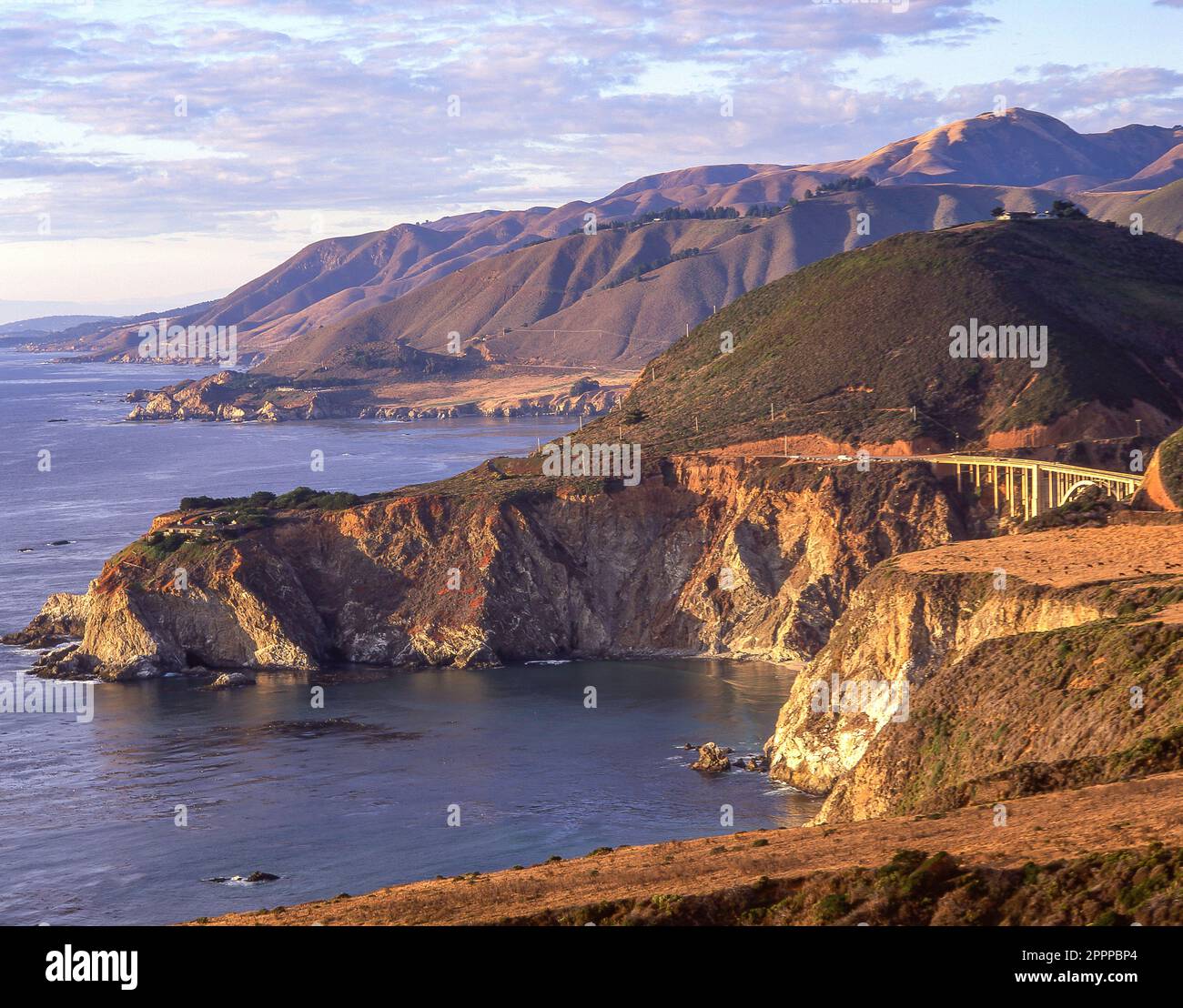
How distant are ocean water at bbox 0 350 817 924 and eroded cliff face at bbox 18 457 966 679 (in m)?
2.75

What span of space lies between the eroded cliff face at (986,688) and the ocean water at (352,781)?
14.8ft

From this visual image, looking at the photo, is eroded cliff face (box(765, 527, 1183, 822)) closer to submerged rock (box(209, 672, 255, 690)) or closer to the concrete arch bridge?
the concrete arch bridge

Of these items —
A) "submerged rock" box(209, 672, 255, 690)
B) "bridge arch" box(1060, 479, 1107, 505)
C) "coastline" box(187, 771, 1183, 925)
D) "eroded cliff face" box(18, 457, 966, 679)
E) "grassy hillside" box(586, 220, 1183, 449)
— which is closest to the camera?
"coastline" box(187, 771, 1183, 925)

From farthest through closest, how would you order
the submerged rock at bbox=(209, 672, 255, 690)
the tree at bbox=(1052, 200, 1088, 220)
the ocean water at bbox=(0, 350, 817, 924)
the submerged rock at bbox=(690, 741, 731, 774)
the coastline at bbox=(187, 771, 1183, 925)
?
the tree at bbox=(1052, 200, 1088, 220) → the submerged rock at bbox=(209, 672, 255, 690) → the submerged rock at bbox=(690, 741, 731, 774) → the ocean water at bbox=(0, 350, 817, 924) → the coastline at bbox=(187, 771, 1183, 925)

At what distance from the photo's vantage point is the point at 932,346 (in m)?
109

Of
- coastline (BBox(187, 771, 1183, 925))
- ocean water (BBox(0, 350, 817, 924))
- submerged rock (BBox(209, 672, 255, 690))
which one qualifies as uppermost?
coastline (BBox(187, 771, 1183, 925))

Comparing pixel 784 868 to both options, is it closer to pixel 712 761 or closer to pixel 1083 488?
pixel 712 761

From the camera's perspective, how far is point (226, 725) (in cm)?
7619

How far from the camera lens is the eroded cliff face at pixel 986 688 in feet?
133

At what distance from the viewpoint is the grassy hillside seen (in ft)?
330

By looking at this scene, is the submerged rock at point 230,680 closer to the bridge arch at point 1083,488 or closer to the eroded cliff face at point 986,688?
the eroded cliff face at point 986,688

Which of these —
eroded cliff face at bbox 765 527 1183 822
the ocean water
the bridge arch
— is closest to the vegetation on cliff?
eroded cliff face at bbox 765 527 1183 822

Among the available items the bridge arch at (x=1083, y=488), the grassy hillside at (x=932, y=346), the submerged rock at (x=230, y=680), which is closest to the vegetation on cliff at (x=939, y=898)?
the bridge arch at (x=1083, y=488)
